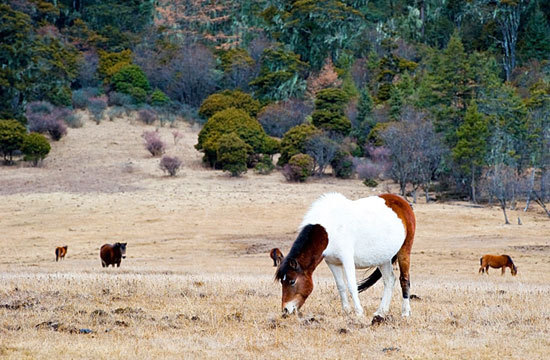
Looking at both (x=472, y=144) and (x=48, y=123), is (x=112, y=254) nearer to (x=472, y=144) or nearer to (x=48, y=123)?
(x=472, y=144)

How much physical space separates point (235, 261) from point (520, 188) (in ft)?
79.4

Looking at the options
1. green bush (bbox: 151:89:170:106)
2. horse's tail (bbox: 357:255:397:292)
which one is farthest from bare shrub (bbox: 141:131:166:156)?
horse's tail (bbox: 357:255:397:292)

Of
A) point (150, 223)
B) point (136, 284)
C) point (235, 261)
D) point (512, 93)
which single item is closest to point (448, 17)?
point (512, 93)

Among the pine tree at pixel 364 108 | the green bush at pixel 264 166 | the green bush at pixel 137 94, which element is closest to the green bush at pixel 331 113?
the pine tree at pixel 364 108

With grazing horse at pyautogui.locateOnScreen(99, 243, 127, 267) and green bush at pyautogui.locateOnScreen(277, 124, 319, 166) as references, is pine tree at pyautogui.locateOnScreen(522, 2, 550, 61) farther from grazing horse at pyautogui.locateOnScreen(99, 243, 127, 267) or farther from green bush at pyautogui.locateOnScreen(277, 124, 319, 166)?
grazing horse at pyautogui.locateOnScreen(99, 243, 127, 267)

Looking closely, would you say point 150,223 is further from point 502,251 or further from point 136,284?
point 136,284

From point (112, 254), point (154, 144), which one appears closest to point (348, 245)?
point (112, 254)

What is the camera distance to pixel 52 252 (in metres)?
29.7

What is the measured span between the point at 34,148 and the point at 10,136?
2020 millimetres

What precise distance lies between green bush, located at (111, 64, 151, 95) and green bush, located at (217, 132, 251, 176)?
2564 cm

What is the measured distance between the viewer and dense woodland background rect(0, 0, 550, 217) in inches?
1961

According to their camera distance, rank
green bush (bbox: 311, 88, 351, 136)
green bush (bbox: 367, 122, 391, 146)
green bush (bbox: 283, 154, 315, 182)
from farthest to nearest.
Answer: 1. green bush (bbox: 311, 88, 351, 136)
2. green bush (bbox: 367, 122, 391, 146)
3. green bush (bbox: 283, 154, 315, 182)

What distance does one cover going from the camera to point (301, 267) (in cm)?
967

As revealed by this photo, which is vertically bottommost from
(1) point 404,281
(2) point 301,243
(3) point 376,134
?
(3) point 376,134
